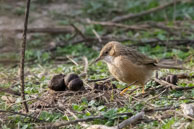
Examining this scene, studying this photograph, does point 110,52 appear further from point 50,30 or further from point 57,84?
point 50,30

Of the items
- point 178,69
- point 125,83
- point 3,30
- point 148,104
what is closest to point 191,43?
point 178,69

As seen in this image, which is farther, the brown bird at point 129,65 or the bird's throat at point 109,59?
the bird's throat at point 109,59

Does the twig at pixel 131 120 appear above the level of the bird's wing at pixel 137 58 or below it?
below

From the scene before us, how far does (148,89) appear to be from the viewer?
586 cm

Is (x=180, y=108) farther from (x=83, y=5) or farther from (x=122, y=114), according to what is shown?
(x=83, y=5)

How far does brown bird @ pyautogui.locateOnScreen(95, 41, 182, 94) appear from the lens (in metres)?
6.01

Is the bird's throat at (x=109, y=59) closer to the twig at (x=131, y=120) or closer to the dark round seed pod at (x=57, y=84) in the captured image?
the dark round seed pod at (x=57, y=84)

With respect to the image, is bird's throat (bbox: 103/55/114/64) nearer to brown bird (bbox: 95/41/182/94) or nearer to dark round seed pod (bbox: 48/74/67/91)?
brown bird (bbox: 95/41/182/94)

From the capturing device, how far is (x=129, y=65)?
19.8 feet

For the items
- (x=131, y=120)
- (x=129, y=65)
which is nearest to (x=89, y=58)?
(x=129, y=65)

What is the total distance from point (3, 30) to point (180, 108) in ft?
24.3

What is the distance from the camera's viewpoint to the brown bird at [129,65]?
6.01 metres

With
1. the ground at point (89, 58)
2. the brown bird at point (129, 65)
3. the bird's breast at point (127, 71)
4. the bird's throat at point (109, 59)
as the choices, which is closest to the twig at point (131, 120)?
the ground at point (89, 58)

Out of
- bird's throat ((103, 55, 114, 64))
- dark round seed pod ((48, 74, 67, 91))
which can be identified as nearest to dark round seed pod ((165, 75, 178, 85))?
bird's throat ((103, 55, 114, 64))
